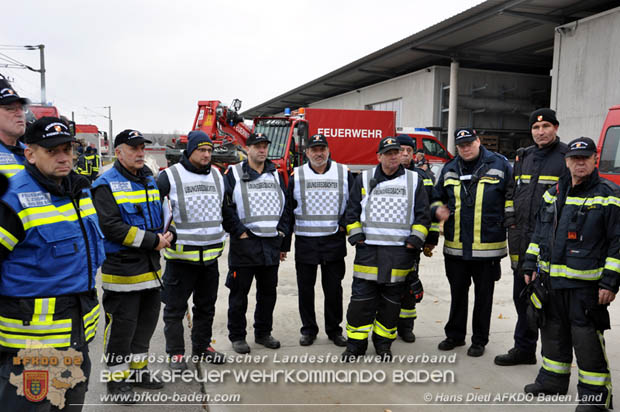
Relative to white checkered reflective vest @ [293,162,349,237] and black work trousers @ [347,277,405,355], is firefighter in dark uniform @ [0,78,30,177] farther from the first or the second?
black work trousers @ [347,277,405,355]

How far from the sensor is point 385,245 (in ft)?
13.6

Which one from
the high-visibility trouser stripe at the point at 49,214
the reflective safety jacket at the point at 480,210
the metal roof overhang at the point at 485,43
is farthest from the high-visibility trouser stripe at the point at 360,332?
the metal roof overhang at the point at 485,43

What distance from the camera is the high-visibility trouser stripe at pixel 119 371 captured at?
11.2 feet

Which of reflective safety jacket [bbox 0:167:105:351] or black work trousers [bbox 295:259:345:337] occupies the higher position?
Result: reflective safety jacket [bbox 0:167:105:351]

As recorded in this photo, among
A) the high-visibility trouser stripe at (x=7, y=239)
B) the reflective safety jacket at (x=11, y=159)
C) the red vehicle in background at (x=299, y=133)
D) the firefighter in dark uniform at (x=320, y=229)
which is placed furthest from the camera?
the red vehicle in background at (x=299, y=133)

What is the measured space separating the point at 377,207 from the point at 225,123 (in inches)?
454

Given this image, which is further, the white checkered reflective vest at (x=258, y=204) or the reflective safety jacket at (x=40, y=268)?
the white checkered reflective vest at (x=258, y=204)

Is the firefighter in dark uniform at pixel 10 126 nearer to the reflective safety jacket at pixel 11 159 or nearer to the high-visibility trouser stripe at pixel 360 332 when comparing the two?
the reflective safety jacket at pixel 11 159

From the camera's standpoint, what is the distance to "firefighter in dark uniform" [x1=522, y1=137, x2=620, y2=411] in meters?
3.15

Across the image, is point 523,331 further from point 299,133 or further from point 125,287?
point 299,133

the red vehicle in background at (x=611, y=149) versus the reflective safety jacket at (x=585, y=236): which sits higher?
the red vehicle in background at (x=611, y=149)

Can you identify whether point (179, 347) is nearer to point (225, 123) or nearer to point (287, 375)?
point (287, 375)

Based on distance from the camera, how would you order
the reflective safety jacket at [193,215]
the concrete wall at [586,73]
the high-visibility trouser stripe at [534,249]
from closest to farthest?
the high-visibility trouser stripe at [534,249]
the reflective safety jacket at [193,215]
the concrete wall at [586,73]

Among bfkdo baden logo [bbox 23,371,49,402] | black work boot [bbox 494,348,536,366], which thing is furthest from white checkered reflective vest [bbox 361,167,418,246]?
bfkdo baden logo [bbox 23,371,49,402]
